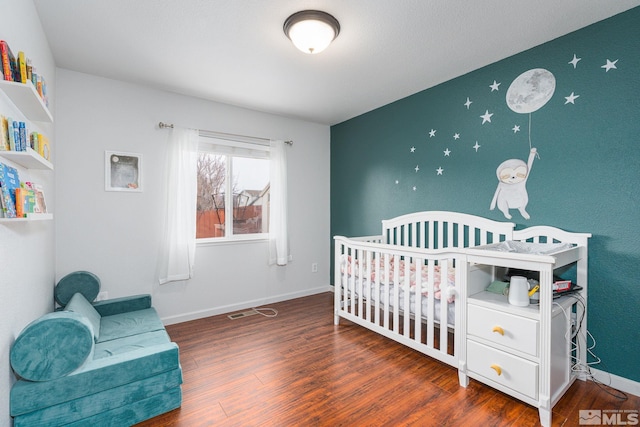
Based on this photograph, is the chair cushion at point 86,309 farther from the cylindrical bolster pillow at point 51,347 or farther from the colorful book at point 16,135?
the colorful book at point 16,135

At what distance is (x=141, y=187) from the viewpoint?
9.68 ft

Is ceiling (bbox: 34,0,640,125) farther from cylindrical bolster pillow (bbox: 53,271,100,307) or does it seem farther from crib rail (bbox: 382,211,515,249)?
cylindrical bolster pillow (bbox: 53,271,100,307)

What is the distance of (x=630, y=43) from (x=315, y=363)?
298cm

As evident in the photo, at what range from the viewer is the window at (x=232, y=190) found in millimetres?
3352

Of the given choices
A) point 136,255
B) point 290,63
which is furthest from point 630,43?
point 136,255

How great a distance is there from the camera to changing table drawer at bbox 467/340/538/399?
1.70 metres

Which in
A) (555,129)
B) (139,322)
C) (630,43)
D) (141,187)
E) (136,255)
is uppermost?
(630,43)

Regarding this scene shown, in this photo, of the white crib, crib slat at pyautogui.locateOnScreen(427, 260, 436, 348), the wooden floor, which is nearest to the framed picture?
the wooden floor

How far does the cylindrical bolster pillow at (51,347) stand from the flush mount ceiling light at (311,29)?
81.2 inches

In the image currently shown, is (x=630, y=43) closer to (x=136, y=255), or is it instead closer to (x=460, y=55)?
(x=460, y=55)

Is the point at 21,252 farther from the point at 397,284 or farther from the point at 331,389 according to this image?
the point at 397,284

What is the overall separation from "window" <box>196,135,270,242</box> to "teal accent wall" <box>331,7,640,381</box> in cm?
190

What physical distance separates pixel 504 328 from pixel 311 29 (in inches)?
85.7

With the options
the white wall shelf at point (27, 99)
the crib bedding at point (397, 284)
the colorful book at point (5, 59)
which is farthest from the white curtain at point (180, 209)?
the colorful book at point (5, 59)
